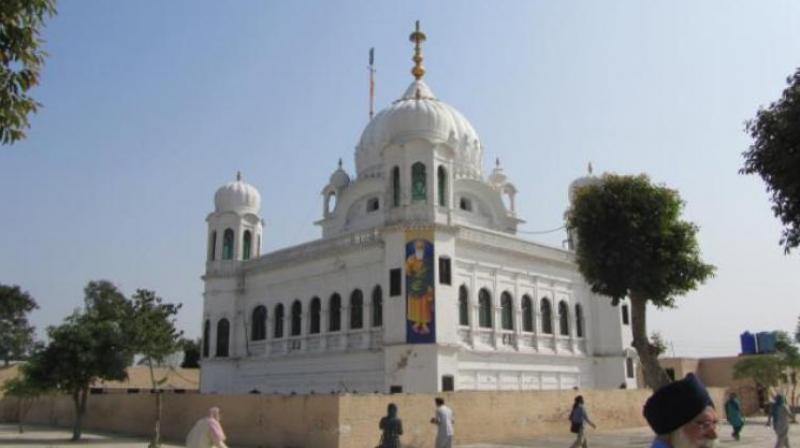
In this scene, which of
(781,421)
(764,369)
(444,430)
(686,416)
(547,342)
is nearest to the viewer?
(686,416)

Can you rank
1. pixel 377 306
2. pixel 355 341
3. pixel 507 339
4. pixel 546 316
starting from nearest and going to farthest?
pixel 377 306 < pixel 355 341 < pixel 507 339 < pixel 546 316

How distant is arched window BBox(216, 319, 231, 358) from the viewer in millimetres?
34750

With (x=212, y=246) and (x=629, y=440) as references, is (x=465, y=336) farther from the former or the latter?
(x=212, y=246)

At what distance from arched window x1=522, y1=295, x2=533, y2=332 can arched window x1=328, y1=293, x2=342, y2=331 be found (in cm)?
768

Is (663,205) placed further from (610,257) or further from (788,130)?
(788,130)

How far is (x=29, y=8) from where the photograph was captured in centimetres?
776

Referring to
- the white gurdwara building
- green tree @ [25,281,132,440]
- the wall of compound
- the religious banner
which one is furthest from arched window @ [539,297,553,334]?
green tree @ [25,281,132,440]

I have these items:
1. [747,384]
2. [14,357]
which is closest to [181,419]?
[747,384]

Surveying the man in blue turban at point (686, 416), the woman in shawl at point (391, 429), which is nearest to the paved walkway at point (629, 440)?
the woman in shawl at point (391, 429)

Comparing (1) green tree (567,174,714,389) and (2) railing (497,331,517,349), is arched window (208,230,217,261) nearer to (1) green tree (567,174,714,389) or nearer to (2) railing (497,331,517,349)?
(2) railing (497,331,517,349)

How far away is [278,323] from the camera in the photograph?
3353 centimetres

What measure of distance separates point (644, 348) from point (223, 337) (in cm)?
2049

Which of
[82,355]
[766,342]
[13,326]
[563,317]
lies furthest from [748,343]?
[13,326]

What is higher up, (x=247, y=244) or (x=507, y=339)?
(x=247, y=244)
